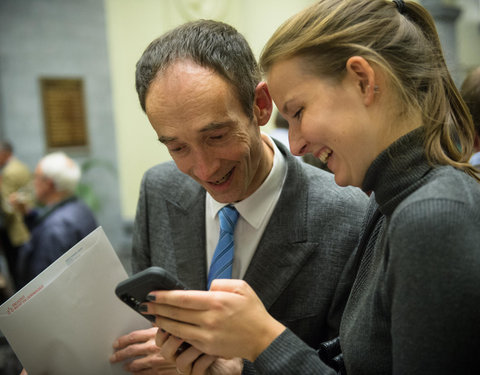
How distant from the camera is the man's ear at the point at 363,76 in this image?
3.28ft

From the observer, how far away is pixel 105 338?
1463 mm

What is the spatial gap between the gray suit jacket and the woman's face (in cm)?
41

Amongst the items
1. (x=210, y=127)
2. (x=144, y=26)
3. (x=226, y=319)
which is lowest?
(x=226, y=319)

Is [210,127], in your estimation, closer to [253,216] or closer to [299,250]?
[253,216]

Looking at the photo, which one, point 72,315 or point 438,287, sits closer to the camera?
point 438,287

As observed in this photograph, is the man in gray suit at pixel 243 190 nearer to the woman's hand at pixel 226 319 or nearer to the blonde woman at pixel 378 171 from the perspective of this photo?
the blonde woman at pixel 378 171

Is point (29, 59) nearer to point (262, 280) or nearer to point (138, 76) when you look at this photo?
point (138, 76)

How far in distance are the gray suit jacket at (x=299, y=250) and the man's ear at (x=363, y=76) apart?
1.88ft

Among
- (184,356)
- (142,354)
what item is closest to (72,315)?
(142,354)

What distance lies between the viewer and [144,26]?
19.7ft

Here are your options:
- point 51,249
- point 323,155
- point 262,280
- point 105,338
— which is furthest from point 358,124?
point 51,249

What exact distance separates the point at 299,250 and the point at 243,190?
0.27 metres

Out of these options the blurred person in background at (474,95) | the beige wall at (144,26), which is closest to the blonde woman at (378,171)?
the blurred person in background at (474,95)

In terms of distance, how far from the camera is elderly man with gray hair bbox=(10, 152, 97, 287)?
3.57 metres
